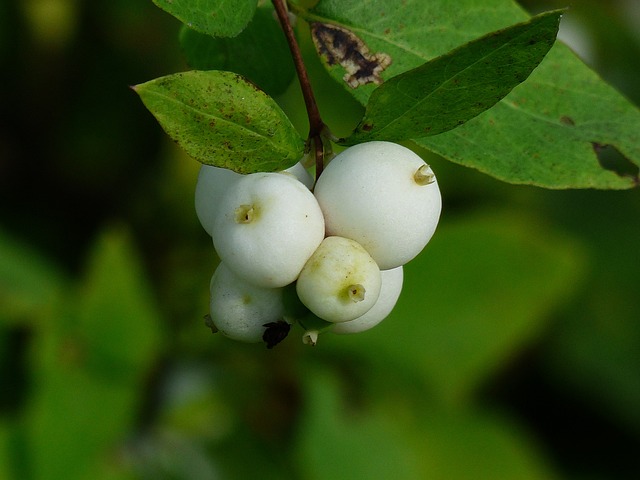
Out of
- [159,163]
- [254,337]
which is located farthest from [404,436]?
[254,337]

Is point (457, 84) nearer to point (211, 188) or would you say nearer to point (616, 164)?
point (211, 188)

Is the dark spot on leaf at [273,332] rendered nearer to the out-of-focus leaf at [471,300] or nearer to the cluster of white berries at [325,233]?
the cluster of white berries at [325,233]

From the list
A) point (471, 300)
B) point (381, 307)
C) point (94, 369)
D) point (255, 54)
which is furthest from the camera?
point (471, 300)

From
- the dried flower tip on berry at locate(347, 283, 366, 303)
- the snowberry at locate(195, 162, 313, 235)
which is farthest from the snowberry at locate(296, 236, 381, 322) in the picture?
the snowberry at locate(195, 162, 313, 235)

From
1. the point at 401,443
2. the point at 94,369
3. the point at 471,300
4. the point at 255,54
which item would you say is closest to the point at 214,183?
the point at 255,54

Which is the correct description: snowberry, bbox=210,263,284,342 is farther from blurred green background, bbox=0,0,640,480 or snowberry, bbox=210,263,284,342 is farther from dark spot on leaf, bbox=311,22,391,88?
blurred green background, bbox=0,0,640,480

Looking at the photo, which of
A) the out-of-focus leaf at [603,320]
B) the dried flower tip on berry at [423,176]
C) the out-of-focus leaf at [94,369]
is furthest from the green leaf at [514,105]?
the out-of-focus leaf at [603,320]
